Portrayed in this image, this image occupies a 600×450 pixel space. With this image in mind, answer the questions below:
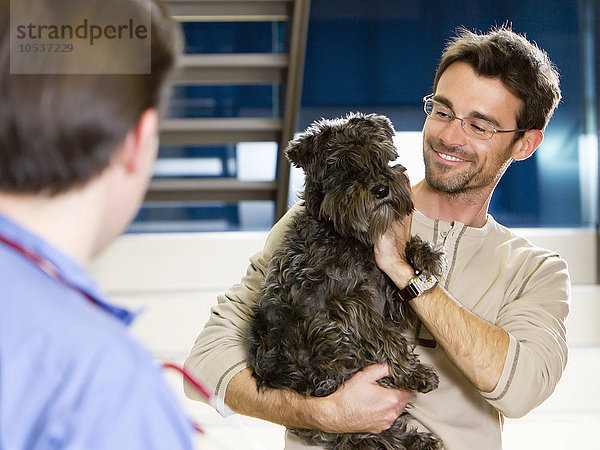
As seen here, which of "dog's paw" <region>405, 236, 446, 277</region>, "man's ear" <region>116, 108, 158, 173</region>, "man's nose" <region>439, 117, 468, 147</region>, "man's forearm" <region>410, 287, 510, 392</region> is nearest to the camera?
"man's ear" <region>116, 108, 158, 173</region>

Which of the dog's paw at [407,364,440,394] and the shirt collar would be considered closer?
the shirt collar

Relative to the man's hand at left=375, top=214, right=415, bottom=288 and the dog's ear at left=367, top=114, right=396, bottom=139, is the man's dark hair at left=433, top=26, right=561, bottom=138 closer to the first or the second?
the dog's ear at left=367, top=114, right=396, bottom=139

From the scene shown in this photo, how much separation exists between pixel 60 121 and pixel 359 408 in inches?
46.9

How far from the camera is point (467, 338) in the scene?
61.3 inches

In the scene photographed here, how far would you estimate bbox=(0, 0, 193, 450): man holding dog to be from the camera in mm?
523

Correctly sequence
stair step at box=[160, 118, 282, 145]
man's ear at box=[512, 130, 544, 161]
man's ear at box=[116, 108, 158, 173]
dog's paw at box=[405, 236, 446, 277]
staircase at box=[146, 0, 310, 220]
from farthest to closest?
stair step at box=[160, 118, 282, 145]
staircase at box=[146, 0, 310, 220]
man's ear at box=[512, 130, 544, 161]
dog's paw at box=[405, 236, 446, 277]
man's ear at box=[116, 108, 158, 173]

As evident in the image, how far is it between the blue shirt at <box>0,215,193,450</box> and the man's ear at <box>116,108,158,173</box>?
0.13 m

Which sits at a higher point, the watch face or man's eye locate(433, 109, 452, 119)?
man's eye locate(433, 109, 452, 119)

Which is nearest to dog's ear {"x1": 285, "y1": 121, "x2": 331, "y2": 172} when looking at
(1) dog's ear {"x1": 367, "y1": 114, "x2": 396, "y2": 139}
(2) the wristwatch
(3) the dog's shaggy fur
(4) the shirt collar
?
(3) the dog's shaggy fur

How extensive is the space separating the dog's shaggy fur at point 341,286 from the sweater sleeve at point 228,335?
0.07 m

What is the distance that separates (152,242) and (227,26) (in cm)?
152

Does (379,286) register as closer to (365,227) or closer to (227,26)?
(365,227)

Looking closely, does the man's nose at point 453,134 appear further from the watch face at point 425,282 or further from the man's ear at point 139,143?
the man's ear at point 139,143

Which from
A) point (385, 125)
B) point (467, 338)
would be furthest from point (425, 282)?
point (385, 125)
